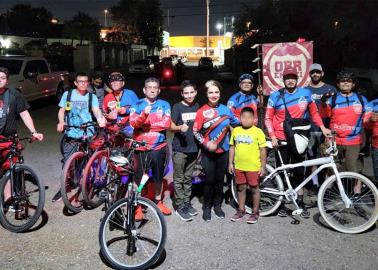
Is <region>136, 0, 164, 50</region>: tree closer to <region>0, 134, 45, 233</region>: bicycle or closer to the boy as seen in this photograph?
<region>0, 134, 45, 233</region>: bicycle

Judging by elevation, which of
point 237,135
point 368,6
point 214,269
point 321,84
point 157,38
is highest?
point 157,38

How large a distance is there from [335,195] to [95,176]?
3077mm

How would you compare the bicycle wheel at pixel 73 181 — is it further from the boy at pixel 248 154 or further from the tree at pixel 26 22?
the tree at pixel 26 22

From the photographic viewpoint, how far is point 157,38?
74375mm

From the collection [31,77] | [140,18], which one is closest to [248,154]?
[31,77]

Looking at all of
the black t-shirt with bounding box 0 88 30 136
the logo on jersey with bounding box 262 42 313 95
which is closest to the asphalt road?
the black t-shirt with bounding box 0 88 30 136

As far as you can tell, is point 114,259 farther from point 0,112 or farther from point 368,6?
point 368,6

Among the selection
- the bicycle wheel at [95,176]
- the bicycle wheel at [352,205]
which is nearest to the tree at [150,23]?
the bicycle wheel at [95,176]

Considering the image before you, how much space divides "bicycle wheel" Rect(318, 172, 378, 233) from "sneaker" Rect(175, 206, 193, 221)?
1.61 m

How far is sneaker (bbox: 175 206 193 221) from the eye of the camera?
5.56 metres

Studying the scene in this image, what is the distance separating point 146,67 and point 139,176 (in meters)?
36.6

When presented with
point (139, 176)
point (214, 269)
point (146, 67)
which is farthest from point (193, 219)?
point (146, 67)

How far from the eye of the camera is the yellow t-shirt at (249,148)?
525 cm

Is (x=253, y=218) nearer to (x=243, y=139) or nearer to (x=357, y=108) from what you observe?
(x=243, y=139)
